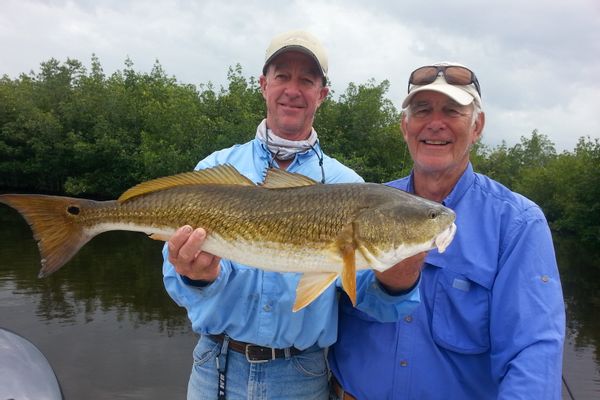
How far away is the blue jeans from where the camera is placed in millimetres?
3334

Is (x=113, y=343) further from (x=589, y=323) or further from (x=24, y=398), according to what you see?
(x=589, y=323)

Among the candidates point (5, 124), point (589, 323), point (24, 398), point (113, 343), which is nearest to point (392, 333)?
point (24, 398)

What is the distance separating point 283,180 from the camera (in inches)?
130

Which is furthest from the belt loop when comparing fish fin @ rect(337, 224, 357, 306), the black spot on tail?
the black spot on tail

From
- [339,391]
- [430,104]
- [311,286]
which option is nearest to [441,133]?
[430,104]

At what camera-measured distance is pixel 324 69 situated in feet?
12.3

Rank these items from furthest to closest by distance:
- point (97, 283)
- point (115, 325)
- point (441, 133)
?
point (97, 283) < point (115, 325) < point (441, 133)

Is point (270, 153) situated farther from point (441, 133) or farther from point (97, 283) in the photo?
point (97, 283)

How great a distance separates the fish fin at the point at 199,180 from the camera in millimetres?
3291

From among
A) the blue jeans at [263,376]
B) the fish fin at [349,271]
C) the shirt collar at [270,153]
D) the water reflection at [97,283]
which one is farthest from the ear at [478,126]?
the water reflection at [97,283]

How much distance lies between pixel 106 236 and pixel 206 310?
31669mm

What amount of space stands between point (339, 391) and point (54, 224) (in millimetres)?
2299

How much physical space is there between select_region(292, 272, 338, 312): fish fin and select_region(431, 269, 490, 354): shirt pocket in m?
0.72

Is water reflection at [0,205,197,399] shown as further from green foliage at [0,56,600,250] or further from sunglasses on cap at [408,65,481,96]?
green foliage at [0,56,600,250]
